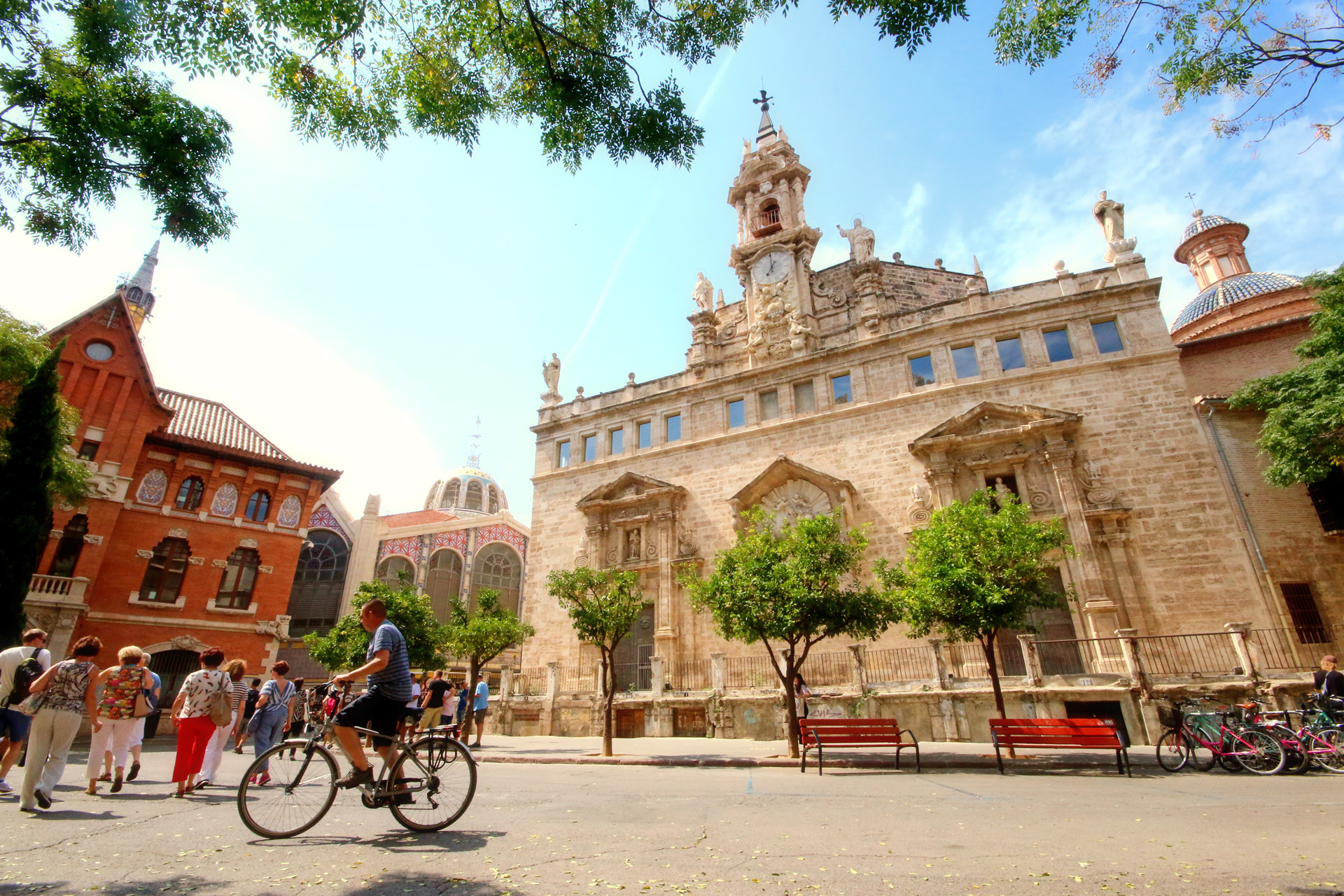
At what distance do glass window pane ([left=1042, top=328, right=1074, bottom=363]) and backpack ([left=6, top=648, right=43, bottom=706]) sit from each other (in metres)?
23.2

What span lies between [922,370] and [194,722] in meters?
20.7

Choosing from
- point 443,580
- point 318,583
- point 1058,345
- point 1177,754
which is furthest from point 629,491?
point 318,583

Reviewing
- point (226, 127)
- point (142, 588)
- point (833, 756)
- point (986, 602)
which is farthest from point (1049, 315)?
point (142, 588)

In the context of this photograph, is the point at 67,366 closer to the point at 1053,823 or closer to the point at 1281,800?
the point at 1053,823

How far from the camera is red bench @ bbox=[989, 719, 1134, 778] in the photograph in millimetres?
8758

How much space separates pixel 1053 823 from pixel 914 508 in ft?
48.4

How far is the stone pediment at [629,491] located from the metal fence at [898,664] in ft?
29.4

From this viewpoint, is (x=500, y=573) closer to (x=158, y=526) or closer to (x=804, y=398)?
(x=158, y=526)

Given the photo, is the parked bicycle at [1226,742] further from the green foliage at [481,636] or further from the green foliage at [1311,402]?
the green foliage at [481,636]

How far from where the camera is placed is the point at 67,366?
71.4ft

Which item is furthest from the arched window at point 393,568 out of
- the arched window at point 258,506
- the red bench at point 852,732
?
the red bench at point 852,732

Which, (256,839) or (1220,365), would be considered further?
(1220,365)

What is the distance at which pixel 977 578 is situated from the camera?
11.9 metres

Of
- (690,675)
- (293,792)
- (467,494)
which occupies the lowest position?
(293,792)
